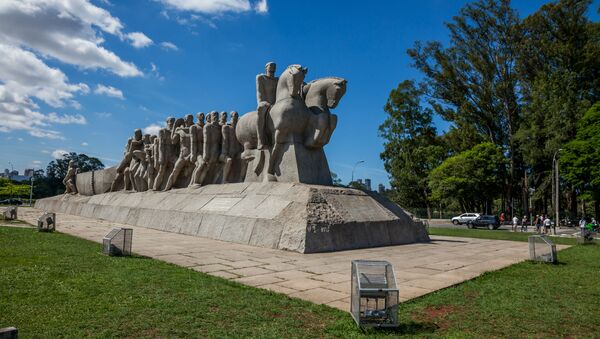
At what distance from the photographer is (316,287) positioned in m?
5.09

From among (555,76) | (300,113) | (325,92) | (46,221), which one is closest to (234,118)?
(300,113)

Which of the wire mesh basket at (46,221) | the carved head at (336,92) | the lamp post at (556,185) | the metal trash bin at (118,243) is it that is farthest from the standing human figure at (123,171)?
the lamp post at (556,185)

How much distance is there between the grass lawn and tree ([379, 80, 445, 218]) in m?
35.7

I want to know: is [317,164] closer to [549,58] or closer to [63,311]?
[63,311]

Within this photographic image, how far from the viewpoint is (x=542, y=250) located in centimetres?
808

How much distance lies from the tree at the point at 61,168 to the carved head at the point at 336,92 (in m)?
53.3

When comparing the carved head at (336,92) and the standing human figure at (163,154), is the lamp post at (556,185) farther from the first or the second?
the standing human figure at (163,154)

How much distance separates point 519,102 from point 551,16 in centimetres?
713

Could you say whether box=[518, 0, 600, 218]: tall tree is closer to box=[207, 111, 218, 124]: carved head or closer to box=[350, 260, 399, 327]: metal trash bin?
box=[207, 111, 218, 124]: carved head

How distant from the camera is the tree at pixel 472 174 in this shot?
114 ft

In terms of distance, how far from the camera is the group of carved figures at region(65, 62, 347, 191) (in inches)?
456

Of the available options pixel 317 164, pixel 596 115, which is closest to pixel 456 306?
pixel 317 164

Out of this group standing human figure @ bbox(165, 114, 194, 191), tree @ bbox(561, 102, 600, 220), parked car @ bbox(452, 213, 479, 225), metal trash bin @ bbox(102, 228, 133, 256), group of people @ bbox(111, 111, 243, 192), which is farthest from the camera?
parked car @ bbox(452, 213, 479, 225)

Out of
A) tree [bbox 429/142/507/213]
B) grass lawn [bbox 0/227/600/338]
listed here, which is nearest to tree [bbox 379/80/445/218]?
tree [bbox 429/142/507/213]
